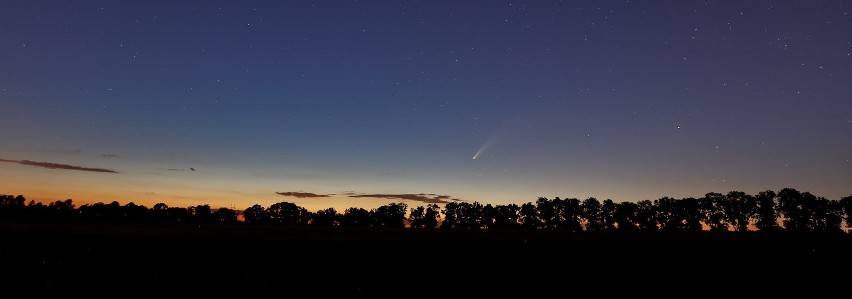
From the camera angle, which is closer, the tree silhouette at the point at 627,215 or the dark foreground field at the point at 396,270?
the dark foreground field at the point at 396,270

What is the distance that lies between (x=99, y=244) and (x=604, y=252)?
3628 centimetres

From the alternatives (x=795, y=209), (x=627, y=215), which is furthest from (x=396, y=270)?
(x=627, y=215)

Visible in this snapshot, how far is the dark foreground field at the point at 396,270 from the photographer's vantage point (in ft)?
59.9

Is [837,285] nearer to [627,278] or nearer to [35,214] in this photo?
[627,278]

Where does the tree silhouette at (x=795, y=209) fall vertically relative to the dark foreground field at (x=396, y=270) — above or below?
above

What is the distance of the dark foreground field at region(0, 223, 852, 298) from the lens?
18266 mm

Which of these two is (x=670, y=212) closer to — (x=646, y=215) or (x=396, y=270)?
(x=646, y=215)

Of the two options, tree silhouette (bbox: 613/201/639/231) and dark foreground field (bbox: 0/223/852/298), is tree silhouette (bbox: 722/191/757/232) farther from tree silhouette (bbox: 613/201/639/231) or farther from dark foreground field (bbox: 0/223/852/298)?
dark foreground field (bbox: 0/223/852/298)

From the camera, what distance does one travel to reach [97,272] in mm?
20562

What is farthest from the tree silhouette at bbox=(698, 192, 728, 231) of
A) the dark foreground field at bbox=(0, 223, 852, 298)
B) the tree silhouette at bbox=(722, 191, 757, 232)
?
the dark foreground field at bbox=(0, 223, 852, 298)

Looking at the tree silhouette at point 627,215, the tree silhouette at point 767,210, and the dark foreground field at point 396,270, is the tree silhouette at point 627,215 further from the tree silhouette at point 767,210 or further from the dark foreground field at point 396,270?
the dark foreground field at point 396,270

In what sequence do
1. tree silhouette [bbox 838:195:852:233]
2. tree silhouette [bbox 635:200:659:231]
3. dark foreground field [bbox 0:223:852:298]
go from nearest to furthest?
dark foreground field [bbox 0:223:852:298] → tree silhouette [bbox 838:195:852:233] → tree silhouette [bbox 635:200:659:231]

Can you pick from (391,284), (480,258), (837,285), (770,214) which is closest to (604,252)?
(480,258)

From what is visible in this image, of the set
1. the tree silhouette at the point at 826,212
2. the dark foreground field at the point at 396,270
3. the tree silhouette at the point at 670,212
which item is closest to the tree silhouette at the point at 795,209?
the tree silhouette at the point at 826,212
